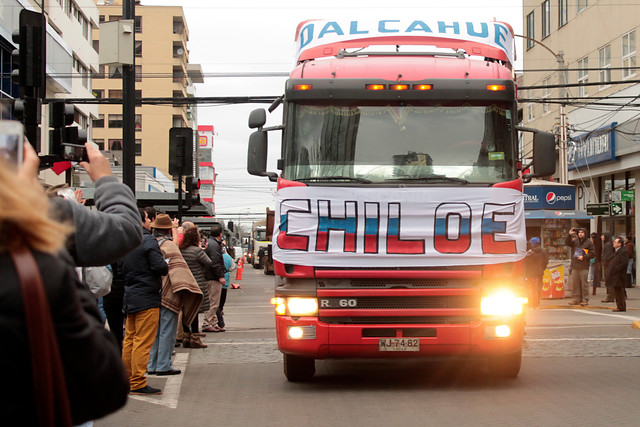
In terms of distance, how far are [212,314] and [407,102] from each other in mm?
7994

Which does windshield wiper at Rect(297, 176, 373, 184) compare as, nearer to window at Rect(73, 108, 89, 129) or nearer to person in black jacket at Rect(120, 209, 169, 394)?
person in black jacket at Rect(120, 209, 169, 394)

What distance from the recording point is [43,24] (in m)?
9.68

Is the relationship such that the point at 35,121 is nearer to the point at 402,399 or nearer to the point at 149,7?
the point at 402,399

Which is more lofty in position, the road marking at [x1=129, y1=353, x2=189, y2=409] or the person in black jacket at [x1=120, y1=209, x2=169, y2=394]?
the person in black jacket at [x1=120, y1=209, x2=169, y2=394]

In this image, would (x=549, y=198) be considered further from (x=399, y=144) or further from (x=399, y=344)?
(x=399, y=344)

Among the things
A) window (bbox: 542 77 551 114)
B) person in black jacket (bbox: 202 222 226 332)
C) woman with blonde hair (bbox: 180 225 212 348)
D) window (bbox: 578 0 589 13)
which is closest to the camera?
woman with blonde hair (bbox: 180 225 212 348)

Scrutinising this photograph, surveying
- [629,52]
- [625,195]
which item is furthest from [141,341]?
[629,52]

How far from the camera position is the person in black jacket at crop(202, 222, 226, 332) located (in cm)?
1523

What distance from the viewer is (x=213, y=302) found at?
16000mm

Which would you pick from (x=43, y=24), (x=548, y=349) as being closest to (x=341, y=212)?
(x=43, y=24)

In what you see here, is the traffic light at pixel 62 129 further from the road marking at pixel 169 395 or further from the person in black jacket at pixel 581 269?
→ the person in black jacket at pixel 581 269

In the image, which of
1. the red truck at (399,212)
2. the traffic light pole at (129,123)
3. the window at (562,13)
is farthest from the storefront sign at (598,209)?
the red truck at (399,212)

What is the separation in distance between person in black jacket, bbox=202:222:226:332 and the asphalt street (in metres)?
1.49

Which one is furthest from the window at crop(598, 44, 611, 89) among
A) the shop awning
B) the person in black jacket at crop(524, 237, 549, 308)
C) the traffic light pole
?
the traffic light pole
